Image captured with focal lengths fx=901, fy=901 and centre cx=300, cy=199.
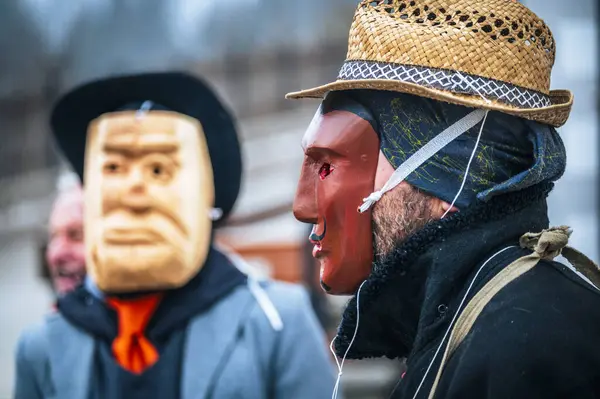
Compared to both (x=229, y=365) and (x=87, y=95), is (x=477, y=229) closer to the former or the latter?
(x=229, y=365)

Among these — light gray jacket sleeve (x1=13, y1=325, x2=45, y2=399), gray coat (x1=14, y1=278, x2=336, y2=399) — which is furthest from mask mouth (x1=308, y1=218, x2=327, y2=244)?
light gray jacket sleeve (x1=13, y1=325, x2=45, y2=399)

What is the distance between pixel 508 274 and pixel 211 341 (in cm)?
174

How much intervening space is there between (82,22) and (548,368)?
1386 centimetres

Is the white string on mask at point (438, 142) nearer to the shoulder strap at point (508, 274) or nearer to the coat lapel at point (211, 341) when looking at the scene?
the shoulder strap at point (508, 274)

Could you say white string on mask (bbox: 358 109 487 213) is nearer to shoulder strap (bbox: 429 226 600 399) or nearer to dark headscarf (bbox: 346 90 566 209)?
dark headscarf (bbox: 346 90 566 209)

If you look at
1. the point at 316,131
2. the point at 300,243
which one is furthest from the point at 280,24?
the point at 316,131

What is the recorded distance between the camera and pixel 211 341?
127 inches

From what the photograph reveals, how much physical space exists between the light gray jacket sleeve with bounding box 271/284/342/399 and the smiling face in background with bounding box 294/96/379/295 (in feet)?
4.15

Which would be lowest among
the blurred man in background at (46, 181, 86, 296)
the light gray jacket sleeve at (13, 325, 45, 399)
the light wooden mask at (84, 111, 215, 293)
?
the blurred man in background at (46, 181, 86, 296)

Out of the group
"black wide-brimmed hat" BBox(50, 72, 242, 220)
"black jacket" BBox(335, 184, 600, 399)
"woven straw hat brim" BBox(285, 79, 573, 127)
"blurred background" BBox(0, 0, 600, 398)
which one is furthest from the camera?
"blurred background" BBox(0, 0, 600, 398)

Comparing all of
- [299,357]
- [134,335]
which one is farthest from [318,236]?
[134,335]

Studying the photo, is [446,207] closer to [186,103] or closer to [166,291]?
[166,291]

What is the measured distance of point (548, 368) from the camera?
60.1 inches

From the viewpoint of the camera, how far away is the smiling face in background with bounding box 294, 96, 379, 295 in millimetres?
1918
